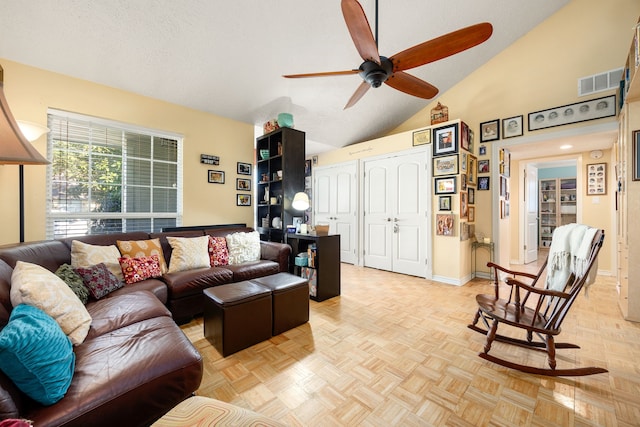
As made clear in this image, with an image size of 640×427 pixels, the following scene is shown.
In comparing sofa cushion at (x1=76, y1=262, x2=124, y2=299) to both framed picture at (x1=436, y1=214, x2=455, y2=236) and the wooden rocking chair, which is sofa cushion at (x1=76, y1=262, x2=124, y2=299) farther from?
framed picture at (x1=436, y1=214, x2=455, y2=236)

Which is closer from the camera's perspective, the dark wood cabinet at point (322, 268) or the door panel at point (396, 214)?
the dark wood cabinet at point (322, 268)

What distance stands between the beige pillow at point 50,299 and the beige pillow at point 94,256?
33.6 inches

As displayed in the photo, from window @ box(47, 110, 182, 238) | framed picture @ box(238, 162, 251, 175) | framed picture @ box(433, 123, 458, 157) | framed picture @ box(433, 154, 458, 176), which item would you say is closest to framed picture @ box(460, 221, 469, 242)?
framed picture @ box(433, 154, 458, 176)

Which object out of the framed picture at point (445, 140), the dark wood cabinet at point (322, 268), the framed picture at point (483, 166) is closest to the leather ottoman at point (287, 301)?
the dark wood cabinet at point (322, 268)

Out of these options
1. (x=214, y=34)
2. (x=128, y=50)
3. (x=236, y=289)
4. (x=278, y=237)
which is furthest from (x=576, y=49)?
(x=128, y=50)

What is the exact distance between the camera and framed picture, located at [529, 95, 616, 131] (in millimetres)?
3158

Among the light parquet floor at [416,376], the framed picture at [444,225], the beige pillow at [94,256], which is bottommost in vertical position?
the light parquet floor at [416,376]

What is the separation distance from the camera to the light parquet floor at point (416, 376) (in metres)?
1.38

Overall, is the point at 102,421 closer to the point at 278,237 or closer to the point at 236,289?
the point at 236,289

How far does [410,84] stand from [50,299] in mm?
2879

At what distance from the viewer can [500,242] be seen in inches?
161

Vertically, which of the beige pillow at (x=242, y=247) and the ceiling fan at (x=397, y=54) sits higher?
the ceiling fan at (x=397, y=54)

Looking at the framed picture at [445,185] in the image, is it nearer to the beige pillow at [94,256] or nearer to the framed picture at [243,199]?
the framed picture at [243,199]

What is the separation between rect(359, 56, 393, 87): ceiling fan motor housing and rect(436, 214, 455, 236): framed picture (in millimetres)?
2642
